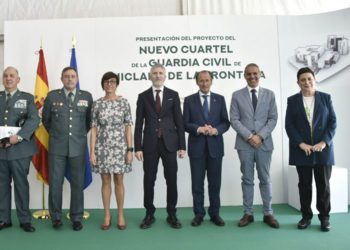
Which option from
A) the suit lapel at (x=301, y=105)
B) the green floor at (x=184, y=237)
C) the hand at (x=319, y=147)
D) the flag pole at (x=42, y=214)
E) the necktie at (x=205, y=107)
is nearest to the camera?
the green floor at (x=184, y=237)

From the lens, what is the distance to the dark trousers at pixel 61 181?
3.22 m

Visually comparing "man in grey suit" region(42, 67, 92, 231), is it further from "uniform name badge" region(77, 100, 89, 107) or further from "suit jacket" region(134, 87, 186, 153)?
"suit jacket" region(134, 87, 186, 153)

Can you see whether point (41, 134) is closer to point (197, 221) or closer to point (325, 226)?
point (197, 221)

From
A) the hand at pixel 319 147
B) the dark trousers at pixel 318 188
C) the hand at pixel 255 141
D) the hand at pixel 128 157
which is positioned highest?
the hand at pixel 255 141

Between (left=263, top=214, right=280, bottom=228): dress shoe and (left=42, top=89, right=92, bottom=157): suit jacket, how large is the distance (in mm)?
1967

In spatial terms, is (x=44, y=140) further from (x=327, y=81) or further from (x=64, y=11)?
(x=327, y=81)

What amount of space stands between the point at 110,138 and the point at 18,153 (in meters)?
0.91

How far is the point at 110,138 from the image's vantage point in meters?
3.11

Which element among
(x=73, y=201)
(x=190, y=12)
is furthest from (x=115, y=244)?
(x=190, y=12)

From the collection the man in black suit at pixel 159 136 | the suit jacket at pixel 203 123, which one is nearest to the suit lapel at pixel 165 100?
the man in black suit at pixel 159 136

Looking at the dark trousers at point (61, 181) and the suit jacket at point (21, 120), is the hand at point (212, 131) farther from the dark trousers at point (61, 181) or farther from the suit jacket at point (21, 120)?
the suit jacket at point (21, 120)

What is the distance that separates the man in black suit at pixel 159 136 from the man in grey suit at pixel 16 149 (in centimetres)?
105

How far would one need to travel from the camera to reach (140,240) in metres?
2.84

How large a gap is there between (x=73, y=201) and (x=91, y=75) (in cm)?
171
